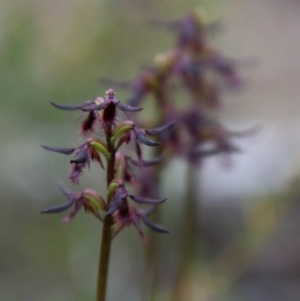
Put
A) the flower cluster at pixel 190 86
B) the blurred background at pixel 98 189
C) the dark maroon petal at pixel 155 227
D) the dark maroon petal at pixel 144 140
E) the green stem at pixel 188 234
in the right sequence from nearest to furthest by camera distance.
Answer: the dark maroon petal at pixel 144 140 → the dark maroon petal at pixel 155 227 → the flower cluster at pixel 190 86 → the green stem at pixel 188 234 → the blurred background at pixel 98 189

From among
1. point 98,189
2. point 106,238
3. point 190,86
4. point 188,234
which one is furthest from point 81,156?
point 98,189

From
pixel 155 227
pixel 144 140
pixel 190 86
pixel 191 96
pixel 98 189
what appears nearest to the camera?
pixel 144 140

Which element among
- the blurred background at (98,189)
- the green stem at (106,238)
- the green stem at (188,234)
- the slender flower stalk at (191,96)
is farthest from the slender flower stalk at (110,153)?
the blurred background at (98,189)

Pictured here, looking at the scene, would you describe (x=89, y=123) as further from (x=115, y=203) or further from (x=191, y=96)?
(x=191, y=96)

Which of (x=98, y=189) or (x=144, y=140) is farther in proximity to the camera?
(x=98, y=189)

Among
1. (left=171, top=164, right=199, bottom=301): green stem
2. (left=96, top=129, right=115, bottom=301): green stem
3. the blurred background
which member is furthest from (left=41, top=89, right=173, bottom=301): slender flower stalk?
the blurred background

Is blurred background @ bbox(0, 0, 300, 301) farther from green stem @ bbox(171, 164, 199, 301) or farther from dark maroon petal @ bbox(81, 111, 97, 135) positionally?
dark maroon petal @ bbox(81, 111, 97, 135)

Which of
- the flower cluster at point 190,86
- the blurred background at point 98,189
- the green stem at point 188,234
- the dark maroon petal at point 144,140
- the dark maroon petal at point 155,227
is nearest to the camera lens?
the dark maroon petal at point 144,140

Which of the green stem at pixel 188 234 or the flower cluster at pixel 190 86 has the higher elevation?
the flower cluster at pixel 190 86

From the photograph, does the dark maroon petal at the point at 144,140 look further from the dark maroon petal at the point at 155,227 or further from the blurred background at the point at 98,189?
the blurred background at the point at 98,189

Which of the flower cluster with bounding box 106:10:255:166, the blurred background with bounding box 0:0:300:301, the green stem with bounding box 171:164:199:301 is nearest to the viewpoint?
the flower cluster with bounding box 106:10:255:166
